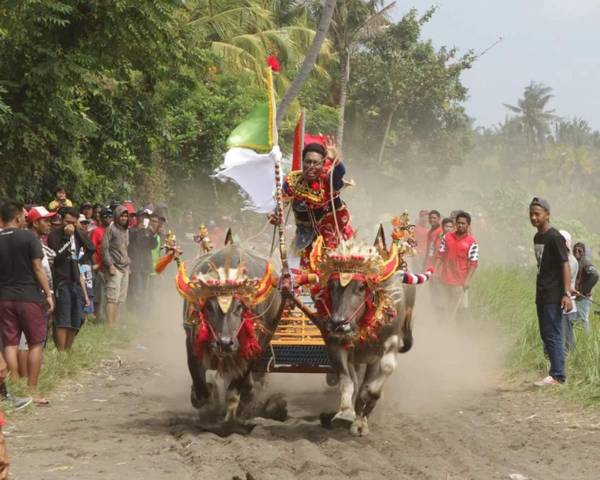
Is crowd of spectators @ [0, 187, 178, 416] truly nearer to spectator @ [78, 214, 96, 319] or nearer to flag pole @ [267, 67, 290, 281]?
spectator @ [78, 214, 96, 319]

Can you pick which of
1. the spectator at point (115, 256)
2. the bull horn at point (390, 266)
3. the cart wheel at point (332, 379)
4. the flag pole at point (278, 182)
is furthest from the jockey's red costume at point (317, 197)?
the spectator at point (115, 256)

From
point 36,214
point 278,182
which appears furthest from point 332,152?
point 36,214

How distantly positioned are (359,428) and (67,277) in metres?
4.71

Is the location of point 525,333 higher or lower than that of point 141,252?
lower

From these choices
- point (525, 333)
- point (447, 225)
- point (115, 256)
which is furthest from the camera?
point (115, 256)

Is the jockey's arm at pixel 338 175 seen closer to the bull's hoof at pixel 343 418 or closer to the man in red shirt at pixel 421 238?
the bull's hoof at pixel 343 418

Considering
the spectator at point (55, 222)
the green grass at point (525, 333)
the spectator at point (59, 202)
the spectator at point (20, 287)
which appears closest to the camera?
the spectator at point (20, 287)

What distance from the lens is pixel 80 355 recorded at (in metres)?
12.6

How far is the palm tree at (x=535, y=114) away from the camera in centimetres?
9044

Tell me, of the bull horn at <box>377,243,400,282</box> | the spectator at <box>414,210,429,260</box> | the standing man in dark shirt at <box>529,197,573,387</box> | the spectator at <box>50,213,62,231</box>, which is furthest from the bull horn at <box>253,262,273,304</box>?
the spectator at <box>414,210,429,260</box>

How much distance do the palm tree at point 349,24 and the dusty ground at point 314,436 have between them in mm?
22266

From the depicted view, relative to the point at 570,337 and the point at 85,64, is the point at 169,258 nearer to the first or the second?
the point at 85,64

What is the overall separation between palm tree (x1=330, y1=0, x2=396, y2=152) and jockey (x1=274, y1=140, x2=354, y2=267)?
23.7 m

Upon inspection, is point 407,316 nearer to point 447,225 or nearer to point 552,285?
point 552,285
